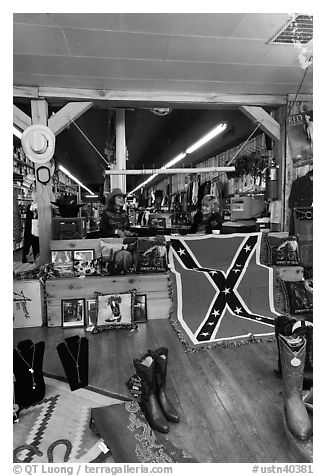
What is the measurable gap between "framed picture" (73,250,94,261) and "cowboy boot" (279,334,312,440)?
7.75 ft

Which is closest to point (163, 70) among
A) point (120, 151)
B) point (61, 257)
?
point (120, 151)

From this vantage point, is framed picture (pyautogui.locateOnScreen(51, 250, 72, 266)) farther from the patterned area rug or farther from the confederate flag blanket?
the patterned area rug

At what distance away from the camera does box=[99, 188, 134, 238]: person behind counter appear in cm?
397

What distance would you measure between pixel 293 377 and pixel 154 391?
31.0 inches

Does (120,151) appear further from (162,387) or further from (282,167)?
(162,387)

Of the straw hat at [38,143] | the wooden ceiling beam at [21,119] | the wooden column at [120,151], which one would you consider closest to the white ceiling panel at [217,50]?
the straw hat at [38,143]

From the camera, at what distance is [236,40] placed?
264 centimetres

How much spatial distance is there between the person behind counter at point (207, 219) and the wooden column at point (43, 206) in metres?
1.77

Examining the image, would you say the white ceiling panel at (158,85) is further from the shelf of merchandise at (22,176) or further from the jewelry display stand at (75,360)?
the jewelry display stand at (75,360)

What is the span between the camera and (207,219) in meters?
4.07

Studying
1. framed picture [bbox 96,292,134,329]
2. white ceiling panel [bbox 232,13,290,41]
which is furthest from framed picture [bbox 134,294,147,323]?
white ceiling panel [bbox 232,13,290,41]
